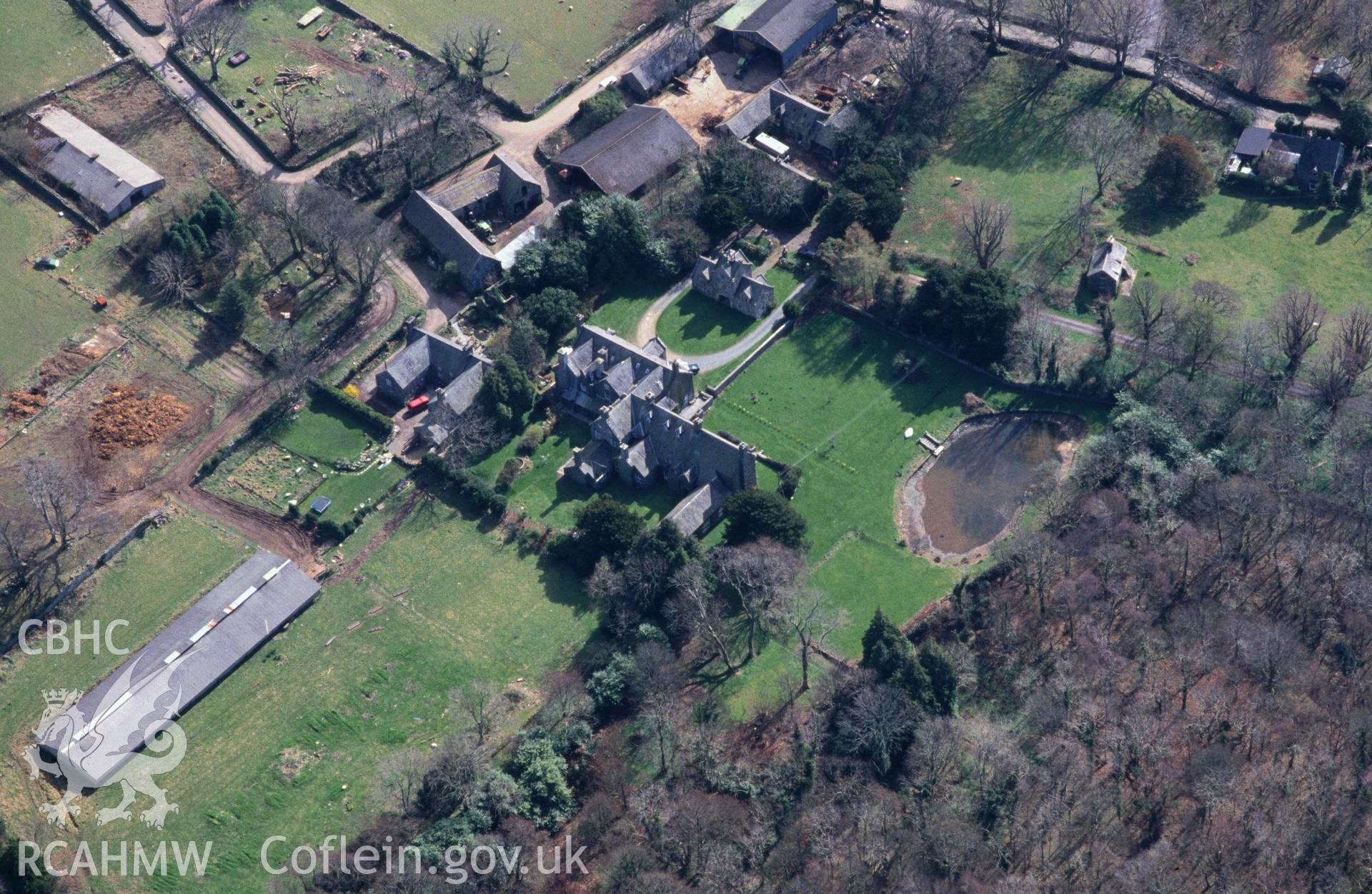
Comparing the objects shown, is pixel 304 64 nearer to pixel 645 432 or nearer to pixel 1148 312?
pixel 645 432

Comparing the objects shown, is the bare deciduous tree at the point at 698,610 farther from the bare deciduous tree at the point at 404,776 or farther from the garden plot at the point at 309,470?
the garden plot at the point at 309,470

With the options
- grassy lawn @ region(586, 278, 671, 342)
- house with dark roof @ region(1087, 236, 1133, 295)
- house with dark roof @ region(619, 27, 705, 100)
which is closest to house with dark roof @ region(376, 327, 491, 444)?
grassy lawn @ region(586, 278, 671, 342)

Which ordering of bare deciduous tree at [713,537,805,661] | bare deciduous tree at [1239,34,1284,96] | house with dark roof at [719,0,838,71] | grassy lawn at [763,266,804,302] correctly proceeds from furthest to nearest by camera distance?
house with dark roof at [719,0,838,71]
bare deciduous tree at [1239,34,1284,96]
grassy lawn at [763,266,804,302]
bare deciduous tree at [713,537,805,661]

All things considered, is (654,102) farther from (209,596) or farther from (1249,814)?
(1249,814)

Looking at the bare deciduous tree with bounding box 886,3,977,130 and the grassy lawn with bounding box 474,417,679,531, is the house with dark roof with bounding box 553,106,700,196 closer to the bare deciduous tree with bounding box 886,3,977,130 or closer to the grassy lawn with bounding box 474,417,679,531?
the bare deciduous tree with bounding box 886,3,977,130

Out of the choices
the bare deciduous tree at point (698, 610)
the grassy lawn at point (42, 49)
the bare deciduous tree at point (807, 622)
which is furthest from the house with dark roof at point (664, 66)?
the bare deciduous tree at point (807, 622)

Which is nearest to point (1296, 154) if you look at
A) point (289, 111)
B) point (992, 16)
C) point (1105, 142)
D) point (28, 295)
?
point (1105, 142)
